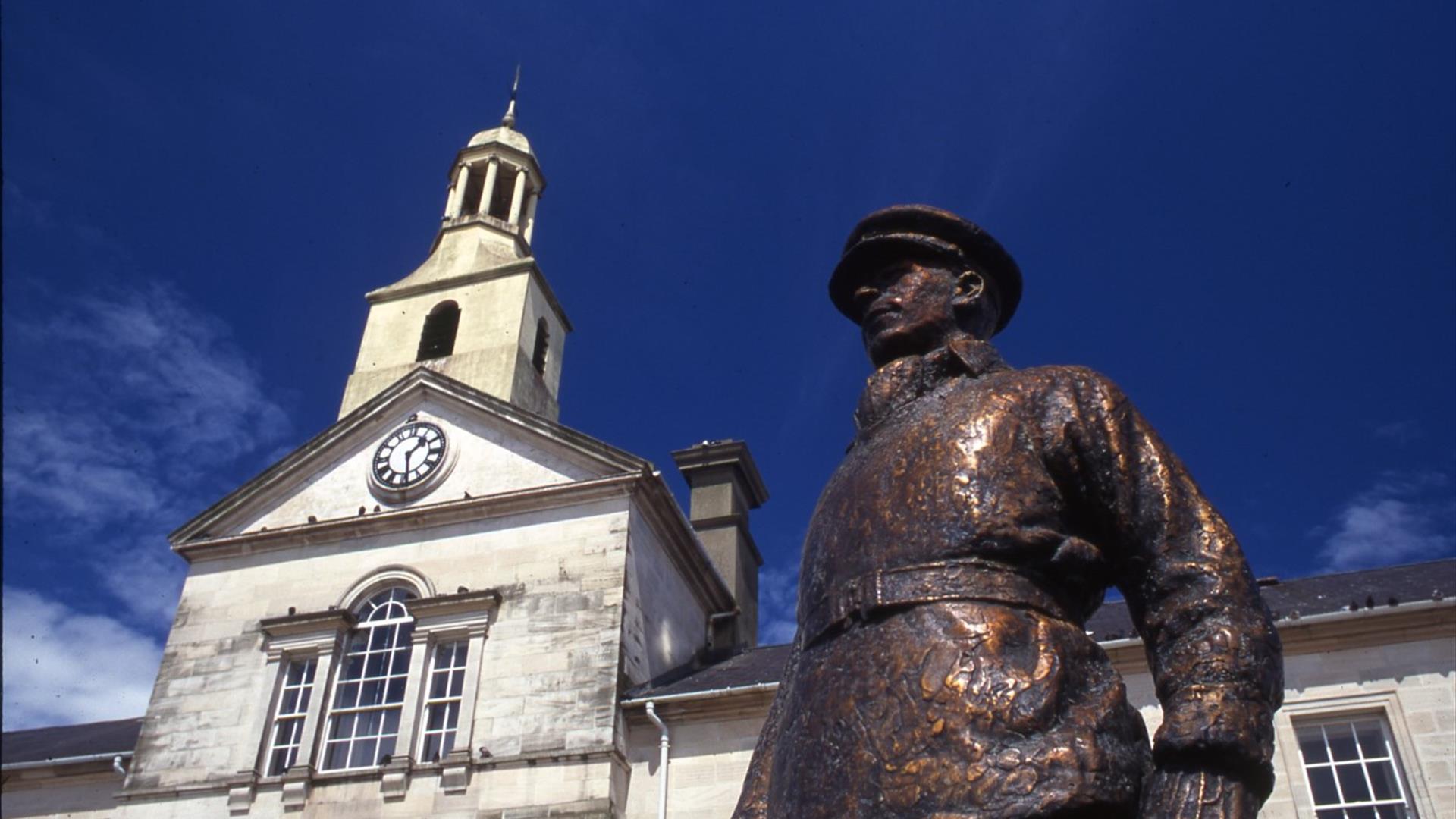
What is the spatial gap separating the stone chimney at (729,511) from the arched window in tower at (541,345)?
4700 millimetres

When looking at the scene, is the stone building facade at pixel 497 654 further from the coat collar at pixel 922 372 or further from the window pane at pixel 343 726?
the coat collar at pixel 922 372

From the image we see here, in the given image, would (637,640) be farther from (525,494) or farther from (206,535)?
(206,535)

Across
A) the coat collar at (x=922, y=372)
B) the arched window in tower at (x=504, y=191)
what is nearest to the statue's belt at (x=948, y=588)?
the coat collar at (x=922, y=372)

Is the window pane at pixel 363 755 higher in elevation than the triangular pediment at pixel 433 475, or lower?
lower

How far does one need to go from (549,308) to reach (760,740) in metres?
23.3

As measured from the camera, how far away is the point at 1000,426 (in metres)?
3.09

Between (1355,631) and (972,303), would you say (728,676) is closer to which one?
(1355,631)

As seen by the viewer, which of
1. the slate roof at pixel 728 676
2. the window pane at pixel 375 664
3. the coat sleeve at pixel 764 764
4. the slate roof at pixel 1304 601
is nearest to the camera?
the coat sleeve at pixel 764 764

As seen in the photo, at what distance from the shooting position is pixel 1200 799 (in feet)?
7.93

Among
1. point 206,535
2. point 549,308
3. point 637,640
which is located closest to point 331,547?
point 206,535

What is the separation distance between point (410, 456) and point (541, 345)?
705 cm

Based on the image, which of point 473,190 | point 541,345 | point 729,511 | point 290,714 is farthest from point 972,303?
point 473,190

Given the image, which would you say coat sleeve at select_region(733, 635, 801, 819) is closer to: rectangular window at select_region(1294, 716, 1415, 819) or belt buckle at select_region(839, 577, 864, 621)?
belt buckle at select_region(839, 577, 864, 621)

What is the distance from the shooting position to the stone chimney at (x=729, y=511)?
21.3 metres
